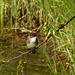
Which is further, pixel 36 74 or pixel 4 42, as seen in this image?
pixel 4 42

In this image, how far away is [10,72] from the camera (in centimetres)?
234

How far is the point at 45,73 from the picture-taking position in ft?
8.02

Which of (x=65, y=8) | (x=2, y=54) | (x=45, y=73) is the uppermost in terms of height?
(x=65, y=8)

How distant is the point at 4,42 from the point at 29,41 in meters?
1.46

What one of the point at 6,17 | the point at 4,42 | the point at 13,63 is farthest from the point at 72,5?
the point at 6,17

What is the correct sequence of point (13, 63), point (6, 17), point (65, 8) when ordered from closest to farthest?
point (65, 8), point (13, 63), point (6, 17)

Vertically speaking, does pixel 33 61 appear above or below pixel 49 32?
below

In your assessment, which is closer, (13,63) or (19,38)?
(13,63)

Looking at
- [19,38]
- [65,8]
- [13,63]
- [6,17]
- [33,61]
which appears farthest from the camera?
[6,17]

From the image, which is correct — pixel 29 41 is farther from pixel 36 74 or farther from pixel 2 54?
pixel 2 54

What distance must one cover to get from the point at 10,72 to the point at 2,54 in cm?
61

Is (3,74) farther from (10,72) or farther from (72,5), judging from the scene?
(72,5)

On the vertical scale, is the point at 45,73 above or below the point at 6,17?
below

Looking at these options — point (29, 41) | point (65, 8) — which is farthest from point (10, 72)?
point (65, 8)
